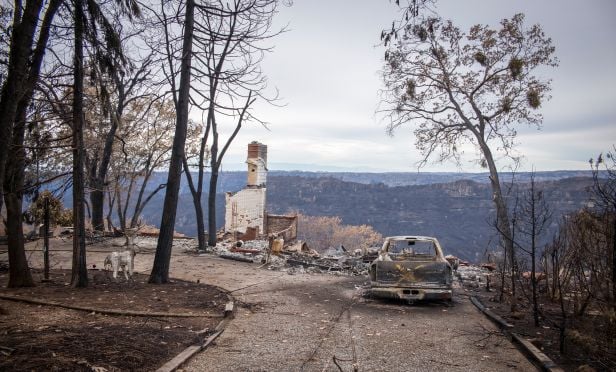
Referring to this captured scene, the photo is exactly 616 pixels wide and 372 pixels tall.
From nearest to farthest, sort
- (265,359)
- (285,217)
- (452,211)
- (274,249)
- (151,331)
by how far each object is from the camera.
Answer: (265,359), (151,331), (274,249), (285,217), (452,211)

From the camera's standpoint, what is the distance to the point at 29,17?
19.9 feet

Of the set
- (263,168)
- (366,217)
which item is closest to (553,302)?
(263,168)

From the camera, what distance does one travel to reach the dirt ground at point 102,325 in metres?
4.82

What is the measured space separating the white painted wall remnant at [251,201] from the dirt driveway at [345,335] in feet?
42.0

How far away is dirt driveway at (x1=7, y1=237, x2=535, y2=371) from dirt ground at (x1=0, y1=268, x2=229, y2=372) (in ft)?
1.79

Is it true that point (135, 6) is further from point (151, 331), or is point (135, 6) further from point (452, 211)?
point (452, 211)

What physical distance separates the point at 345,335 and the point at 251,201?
1839cm

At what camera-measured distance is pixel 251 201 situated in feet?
82.0

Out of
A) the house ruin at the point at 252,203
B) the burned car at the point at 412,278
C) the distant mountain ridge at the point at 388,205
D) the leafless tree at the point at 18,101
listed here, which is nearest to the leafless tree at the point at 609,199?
the burned car at the point at 412,278

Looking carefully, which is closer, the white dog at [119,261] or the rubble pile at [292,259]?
the white dog at [119,261]

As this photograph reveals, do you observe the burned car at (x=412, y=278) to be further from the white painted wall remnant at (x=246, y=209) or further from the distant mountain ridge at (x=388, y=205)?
the distant mountain ridge at (x=388, y=205)

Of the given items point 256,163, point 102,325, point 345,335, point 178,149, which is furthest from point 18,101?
point 256,163

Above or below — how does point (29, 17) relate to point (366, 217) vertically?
above

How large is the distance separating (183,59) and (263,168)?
49.3 feet
